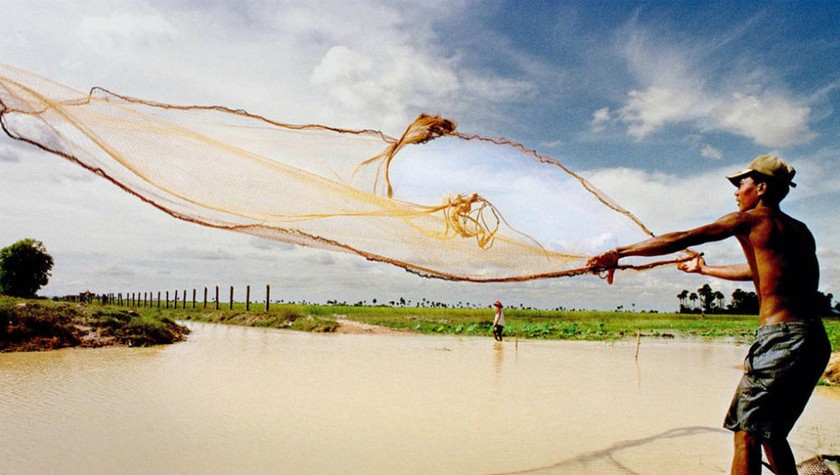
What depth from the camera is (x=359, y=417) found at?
644cm

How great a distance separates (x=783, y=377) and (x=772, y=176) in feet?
3.14

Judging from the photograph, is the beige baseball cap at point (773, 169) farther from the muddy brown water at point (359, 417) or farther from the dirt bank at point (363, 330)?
the dirt bank at point (363, 330)

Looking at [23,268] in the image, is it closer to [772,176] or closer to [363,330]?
[363,330]

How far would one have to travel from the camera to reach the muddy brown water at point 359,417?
15.6 ft

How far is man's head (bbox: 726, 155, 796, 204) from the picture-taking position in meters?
2.79

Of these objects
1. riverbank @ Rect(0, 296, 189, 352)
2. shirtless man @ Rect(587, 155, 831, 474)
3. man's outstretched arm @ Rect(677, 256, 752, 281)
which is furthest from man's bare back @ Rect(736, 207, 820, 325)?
riverbank @ Rect(0, 296, 189, 352)

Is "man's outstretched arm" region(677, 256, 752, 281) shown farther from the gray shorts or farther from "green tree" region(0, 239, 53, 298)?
"green tree" region(0, 239, 53, 298)

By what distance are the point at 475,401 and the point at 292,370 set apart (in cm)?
419

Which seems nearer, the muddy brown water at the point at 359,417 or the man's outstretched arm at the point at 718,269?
the man's outstretched arm at the point at 718,269

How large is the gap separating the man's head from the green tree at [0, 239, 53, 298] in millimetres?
45069

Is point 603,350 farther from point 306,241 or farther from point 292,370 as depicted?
point 306,241

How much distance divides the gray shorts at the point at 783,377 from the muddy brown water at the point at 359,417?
2190 mm

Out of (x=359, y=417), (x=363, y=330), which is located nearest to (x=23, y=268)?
(x=363, y=330)

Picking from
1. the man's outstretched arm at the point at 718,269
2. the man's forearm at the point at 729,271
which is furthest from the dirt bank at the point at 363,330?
the man's forearm at the point at 729,271
